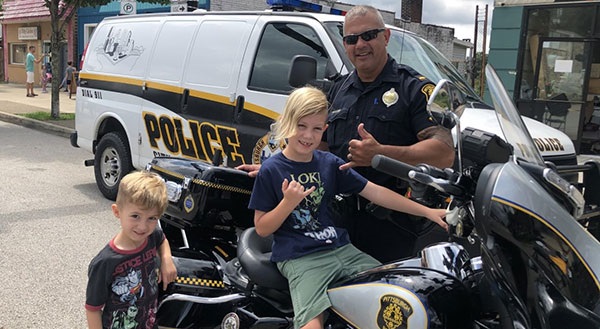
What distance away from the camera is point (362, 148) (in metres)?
2.37

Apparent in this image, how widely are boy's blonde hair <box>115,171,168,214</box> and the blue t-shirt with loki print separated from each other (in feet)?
1.33

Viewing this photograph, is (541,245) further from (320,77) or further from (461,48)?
(461,48)

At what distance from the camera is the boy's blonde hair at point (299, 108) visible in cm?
221

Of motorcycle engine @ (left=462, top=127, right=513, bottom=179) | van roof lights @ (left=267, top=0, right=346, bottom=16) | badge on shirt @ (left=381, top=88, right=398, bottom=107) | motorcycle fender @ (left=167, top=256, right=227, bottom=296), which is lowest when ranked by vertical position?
motorcycle fender @ (left=167, top=256, right=227, bottom=296)

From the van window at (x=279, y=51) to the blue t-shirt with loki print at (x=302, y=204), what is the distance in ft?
9.03

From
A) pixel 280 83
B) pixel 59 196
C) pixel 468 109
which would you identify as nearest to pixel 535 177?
pixel 468 109

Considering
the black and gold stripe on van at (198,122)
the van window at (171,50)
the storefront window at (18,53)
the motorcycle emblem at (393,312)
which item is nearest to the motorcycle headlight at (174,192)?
the motorcycle emblem at (393,312)

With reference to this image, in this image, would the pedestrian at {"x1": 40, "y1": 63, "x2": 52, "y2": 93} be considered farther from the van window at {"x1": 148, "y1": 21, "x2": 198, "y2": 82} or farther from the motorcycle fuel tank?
the motorcycle fuel tank

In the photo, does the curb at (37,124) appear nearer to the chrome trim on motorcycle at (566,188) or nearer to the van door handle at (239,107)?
the van door handle at (239,107)

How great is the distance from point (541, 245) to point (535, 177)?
20 cm

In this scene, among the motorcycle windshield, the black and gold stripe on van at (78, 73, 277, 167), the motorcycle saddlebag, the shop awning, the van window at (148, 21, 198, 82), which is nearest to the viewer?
the motorcycle windshield

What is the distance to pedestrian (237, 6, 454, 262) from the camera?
272 cm

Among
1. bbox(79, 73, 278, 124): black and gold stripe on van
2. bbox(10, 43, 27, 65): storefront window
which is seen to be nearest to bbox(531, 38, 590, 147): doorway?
bbox(79, 73, 278, 124): black and gold stripe on van

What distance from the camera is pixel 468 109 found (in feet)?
14.9
